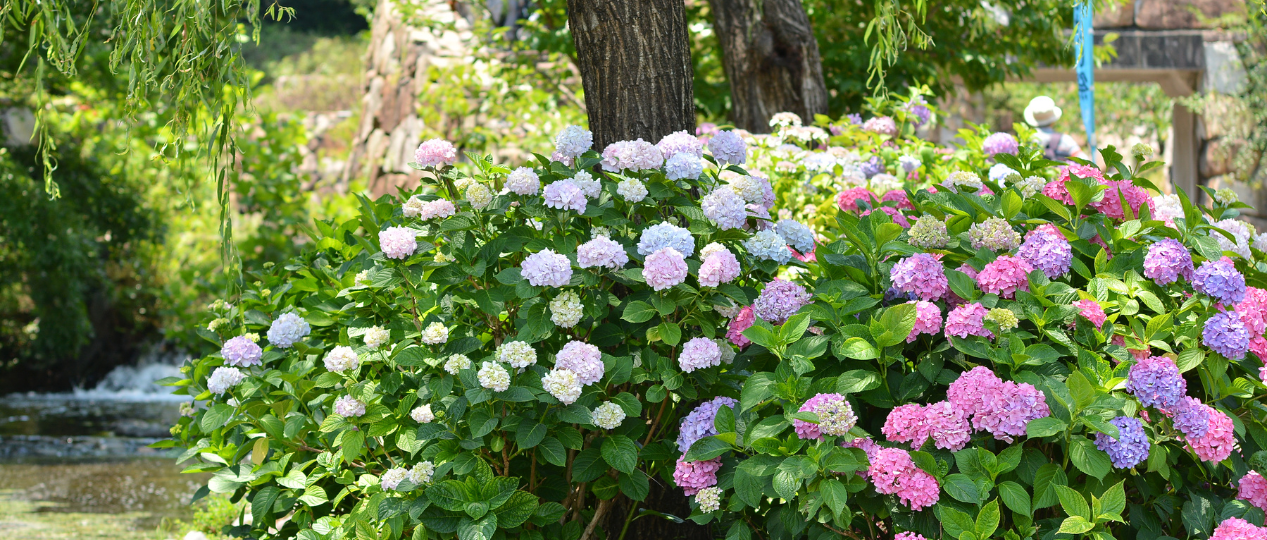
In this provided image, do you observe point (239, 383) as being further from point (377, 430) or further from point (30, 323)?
point (30, 323)

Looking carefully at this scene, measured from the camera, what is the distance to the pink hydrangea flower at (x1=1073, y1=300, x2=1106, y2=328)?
1.94m

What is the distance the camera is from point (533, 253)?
2.13m

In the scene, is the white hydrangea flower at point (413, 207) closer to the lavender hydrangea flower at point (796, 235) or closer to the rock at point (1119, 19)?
the lavender hydrangea flower at point (796, 235)

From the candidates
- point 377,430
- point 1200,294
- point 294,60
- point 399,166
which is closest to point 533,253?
point 377,430

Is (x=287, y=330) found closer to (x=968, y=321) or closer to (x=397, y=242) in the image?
(x=397, y=242)

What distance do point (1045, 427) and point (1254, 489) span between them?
54 cm

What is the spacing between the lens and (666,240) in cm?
207

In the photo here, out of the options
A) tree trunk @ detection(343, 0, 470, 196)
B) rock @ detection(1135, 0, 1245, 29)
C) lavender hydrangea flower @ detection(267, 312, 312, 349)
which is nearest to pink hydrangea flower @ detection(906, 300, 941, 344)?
lavender hydrangea flower @ detection(267, 312, 312, 349)

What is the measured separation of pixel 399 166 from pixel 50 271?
3.67 m

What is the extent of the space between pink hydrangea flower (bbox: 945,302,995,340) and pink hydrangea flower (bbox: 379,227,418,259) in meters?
1.11

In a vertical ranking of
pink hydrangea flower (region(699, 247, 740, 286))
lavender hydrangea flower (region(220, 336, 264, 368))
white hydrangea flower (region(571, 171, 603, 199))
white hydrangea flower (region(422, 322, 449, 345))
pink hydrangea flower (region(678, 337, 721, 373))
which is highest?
white hydrangea flower (region(571, 171, 603, 199))

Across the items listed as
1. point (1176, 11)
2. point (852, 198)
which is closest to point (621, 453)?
point (852, 198)

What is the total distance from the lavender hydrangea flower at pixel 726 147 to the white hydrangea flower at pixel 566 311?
1.92ft

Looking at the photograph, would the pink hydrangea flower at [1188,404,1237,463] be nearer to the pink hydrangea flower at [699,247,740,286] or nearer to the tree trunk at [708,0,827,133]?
the pink hydrangea flower at [699,247,740,286]
